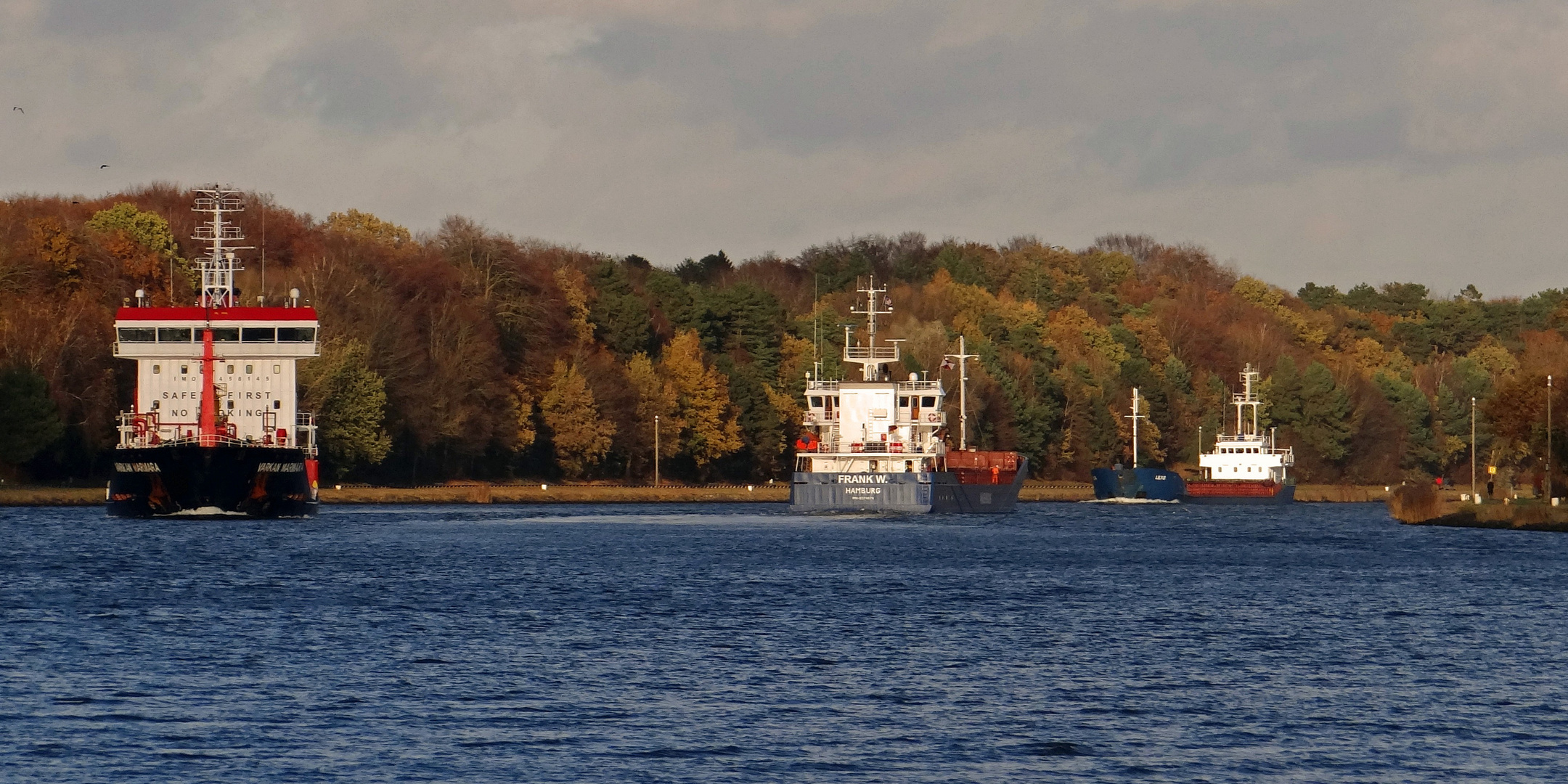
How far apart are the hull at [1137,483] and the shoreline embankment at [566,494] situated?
9.62 meters

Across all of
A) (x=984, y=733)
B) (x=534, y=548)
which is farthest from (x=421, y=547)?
(x=984, y=733)

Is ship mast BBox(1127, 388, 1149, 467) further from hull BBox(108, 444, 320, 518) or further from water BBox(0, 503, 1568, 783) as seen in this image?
water BBox(0, 503, 1568, 783)

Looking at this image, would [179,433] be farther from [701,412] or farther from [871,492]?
[701,412]

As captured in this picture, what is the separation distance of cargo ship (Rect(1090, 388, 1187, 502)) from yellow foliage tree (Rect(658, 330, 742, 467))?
2754 cm

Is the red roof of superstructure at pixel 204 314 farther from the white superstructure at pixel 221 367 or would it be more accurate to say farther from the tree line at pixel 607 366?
the tree line at pixel 607 366

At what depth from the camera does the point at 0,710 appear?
31109 millimetres

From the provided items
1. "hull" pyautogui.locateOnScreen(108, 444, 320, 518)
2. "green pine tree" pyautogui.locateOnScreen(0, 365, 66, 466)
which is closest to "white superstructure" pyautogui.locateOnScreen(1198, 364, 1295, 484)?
"hull" pyautogui.locateOnScreen(108, 444, 320, 518)

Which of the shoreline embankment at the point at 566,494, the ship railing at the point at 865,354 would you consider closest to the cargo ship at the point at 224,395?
the shoreline embankment at the point at 566,494

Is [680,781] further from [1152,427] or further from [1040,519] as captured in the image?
[1152,427]

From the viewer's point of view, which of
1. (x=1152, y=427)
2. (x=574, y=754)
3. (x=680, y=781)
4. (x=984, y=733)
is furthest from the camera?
(x=1152, y=427)

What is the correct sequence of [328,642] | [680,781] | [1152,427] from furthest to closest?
1. [1152,427]
2. [328,642]
3. [680,781]

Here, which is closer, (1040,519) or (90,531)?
(90,531)

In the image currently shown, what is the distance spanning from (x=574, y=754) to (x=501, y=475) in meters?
111

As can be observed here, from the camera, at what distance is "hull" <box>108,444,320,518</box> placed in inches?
3275
